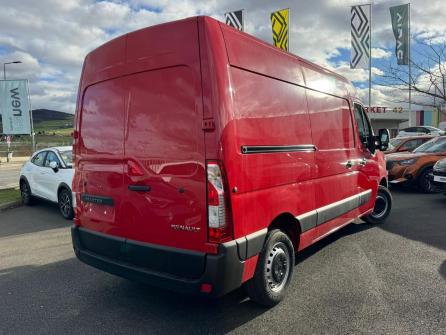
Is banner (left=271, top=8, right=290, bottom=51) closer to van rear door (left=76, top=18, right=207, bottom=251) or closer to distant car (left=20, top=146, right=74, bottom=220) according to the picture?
distant car (left=20, top=146, right=74, bottom=220)

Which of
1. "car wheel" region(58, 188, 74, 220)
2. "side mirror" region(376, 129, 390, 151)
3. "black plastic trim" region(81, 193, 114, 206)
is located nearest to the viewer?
"black plastic trim" region(81, 193, 114, 206)

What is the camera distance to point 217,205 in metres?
3.00

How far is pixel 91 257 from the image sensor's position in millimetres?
3879

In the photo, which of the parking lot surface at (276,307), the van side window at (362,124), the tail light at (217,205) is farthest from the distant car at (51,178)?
the van side window at (362,124)

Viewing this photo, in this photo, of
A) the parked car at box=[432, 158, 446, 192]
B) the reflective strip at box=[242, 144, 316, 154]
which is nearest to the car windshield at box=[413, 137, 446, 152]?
the parked car at box=[432, 158, 446, 192]

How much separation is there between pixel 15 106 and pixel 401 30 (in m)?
20.9

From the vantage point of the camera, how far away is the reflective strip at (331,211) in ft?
13.5

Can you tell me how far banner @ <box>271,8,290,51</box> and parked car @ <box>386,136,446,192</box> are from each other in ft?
22.9

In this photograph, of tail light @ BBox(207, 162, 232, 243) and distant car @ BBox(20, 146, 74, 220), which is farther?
distant car @ BBox(20, 146, 74, 220)

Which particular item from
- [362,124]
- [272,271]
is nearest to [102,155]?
[272,271]

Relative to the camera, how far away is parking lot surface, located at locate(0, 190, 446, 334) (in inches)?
132

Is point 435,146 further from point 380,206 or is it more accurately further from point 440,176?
point 380,206

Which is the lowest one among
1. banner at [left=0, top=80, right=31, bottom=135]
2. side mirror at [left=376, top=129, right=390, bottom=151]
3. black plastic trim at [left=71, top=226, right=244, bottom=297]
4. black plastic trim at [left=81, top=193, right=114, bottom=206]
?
black plastic trim at [left=71, top=226, right=244, bottom=297]

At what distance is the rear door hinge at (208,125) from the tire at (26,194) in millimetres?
8234
